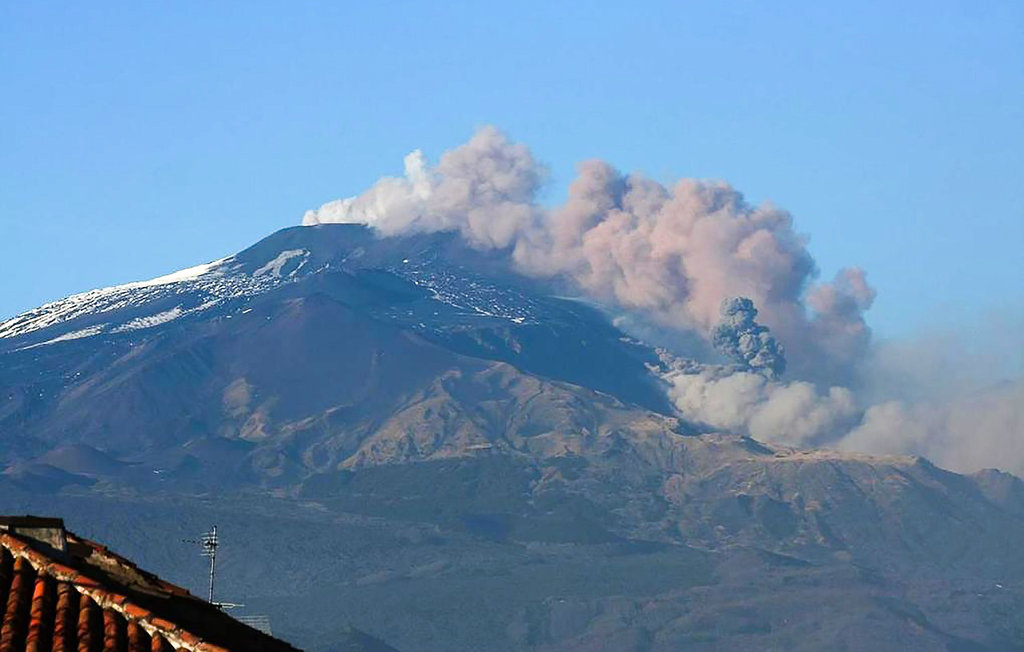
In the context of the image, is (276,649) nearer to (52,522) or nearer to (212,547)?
(52,522)

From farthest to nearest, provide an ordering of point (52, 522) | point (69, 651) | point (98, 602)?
point (52, 522), point (98, 602), point (69, 651)

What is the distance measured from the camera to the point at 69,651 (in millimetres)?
17141

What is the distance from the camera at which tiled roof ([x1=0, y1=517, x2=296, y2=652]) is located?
57.0 feet

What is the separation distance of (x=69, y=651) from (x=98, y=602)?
1.19 meters

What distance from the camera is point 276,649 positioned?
21.0m

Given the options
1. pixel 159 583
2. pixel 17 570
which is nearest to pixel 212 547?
pixel 159 583

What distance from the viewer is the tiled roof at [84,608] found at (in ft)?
57.0

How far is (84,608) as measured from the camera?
18109mm

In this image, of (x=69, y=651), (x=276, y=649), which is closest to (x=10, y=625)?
(x=69, y=651)

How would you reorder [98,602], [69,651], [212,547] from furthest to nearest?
[212,547], [98,602], [69,651]

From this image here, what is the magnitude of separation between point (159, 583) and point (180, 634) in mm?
3920

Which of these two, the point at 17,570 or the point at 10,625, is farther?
the point at 17,570

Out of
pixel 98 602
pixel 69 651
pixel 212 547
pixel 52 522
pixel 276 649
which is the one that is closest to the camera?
pixel 69 651

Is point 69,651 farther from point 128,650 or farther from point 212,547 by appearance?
point 212,547
